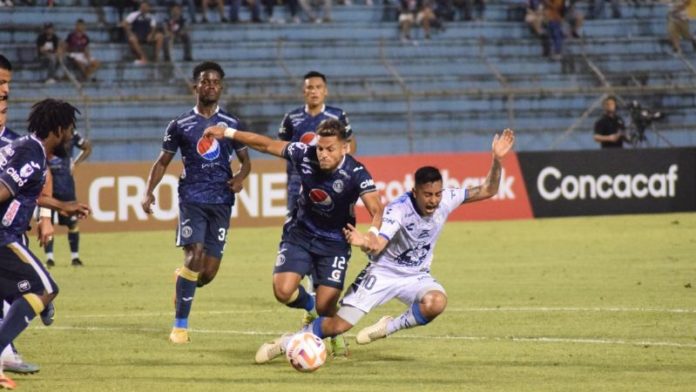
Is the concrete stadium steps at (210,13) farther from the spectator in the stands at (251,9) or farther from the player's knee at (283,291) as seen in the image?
the player's knee at (283,291)

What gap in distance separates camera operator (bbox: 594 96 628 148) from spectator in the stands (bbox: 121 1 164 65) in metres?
9.89

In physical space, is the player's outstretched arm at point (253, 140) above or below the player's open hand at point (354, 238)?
above

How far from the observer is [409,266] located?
1170 cm

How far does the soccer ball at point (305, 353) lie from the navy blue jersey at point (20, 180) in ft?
6.87

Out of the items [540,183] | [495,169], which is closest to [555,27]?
[540,183]

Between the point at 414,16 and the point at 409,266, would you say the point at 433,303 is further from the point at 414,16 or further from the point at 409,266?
the point at 414,16

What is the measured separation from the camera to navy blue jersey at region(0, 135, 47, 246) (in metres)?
9.94

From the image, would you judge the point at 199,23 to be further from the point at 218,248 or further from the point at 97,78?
the point at 218,248

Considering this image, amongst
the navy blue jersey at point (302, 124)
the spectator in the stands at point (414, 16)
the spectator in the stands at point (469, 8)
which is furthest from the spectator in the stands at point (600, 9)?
the navy blue jersey at point (302, 124)

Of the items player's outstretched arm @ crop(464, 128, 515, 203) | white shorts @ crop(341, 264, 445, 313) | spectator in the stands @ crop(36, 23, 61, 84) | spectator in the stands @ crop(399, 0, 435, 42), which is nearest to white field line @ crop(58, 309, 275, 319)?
white shorts @ crop(341, 264, 445, 313)

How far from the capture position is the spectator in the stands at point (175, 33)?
32.4 meters

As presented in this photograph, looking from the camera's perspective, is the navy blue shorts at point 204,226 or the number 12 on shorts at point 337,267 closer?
the number 12 on shorts at point 337,267

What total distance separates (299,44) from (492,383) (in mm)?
24886

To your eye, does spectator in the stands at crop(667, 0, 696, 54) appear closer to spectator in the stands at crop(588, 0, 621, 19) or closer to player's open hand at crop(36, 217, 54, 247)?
spectator in the stands at crop(588, 0, 621, 19)
